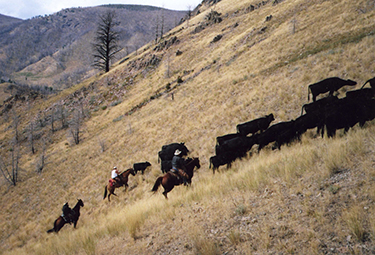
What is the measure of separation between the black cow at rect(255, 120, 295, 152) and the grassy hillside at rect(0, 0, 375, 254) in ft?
2.36

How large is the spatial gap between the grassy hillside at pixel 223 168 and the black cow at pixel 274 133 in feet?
2.36

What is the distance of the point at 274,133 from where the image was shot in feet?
32.6

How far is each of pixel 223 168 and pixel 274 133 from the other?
316 cm

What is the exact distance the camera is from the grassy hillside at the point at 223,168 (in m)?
4.29

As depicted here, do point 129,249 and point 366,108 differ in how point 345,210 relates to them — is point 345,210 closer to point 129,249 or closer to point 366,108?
point 129,249

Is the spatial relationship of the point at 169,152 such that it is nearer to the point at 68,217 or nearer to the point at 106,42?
the point at 68,217

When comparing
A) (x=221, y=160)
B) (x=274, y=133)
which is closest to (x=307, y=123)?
(x=274, y=133)

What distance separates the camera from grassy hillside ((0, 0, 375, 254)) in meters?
4.29

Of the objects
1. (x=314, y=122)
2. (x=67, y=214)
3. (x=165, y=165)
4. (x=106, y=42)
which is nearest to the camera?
(x=314, y=122)

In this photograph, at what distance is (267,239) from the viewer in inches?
153

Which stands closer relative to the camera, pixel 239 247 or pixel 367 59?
pixel 239 247

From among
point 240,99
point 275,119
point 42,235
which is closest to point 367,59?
point 275,119

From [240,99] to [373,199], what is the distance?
14237 mm

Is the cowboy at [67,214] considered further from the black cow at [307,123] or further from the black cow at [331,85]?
the black cow at [331,85]
